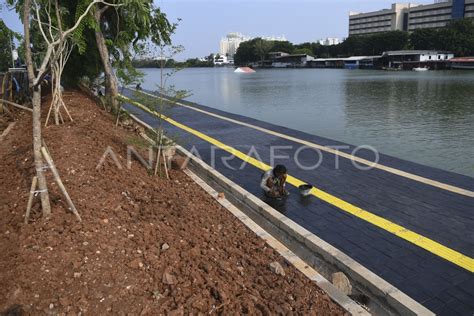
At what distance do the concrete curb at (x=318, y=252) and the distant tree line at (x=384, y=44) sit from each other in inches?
3861

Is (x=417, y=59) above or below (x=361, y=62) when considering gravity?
below

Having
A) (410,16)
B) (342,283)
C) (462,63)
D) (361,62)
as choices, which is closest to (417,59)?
(462,63)

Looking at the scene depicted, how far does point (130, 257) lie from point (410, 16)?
157 meters

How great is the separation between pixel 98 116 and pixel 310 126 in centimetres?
1055

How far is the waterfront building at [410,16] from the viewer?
4626 inches

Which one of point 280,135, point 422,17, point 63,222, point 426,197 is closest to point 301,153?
point 280,135

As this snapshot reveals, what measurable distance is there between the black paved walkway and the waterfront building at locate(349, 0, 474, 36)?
12504 cm

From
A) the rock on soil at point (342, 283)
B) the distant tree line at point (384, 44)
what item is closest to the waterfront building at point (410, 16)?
the distant tree line at point (384, 44)

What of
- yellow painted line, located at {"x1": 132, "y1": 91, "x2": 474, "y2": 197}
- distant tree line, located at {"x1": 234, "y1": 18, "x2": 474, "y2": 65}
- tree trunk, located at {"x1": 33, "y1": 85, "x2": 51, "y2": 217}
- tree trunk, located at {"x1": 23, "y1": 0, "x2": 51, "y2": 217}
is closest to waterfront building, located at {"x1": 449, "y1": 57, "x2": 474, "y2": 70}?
distant tree line, located at {"x1": 234, "y1": 18, "x2": 474, "y2": 65}

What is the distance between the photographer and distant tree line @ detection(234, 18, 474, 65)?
89.1m

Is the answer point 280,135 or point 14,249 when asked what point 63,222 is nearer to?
point 14,249

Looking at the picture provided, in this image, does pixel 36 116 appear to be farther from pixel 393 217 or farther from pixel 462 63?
pixel 462 63

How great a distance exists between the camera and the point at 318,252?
18.3 ft

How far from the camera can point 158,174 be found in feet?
26.9
